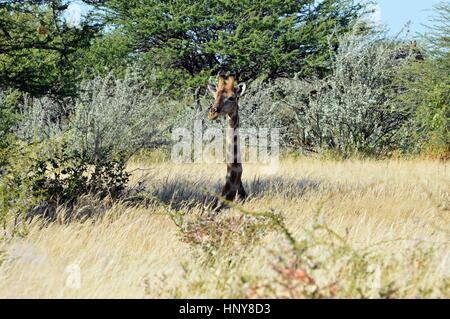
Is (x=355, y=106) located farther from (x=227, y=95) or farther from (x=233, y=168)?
(x=227, y=95)

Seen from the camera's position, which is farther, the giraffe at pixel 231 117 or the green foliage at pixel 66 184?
the giraffe at pixel 231 117

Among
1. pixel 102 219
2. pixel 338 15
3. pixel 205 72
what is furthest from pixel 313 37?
pixel 102 219

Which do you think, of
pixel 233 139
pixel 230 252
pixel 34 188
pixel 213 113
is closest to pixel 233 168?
pixel 233 139

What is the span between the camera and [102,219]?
7.62 metres

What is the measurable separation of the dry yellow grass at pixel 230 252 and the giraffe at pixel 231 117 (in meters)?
0.33

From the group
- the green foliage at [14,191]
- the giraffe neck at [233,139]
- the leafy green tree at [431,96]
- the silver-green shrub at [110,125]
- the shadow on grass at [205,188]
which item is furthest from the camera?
the leafy green tree at [431,96]

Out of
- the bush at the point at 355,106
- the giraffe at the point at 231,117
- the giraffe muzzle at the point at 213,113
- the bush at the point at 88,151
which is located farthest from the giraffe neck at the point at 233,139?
the bush at the point at 355,106

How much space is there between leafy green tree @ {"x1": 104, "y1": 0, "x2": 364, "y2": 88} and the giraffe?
11884 millimetres

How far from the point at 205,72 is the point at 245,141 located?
500 centimetres

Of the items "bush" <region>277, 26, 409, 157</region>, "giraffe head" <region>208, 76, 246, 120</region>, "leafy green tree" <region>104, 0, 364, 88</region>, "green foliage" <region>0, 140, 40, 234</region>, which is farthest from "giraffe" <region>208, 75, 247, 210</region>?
"leafy green tree" <region>104, 0, 364, 88</region>

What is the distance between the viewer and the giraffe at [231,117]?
335 inches

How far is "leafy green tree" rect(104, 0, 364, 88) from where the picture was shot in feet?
68.3

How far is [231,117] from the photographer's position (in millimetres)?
8672

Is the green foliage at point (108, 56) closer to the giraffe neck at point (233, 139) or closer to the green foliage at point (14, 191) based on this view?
the giraffe neck at point (233, 139)
